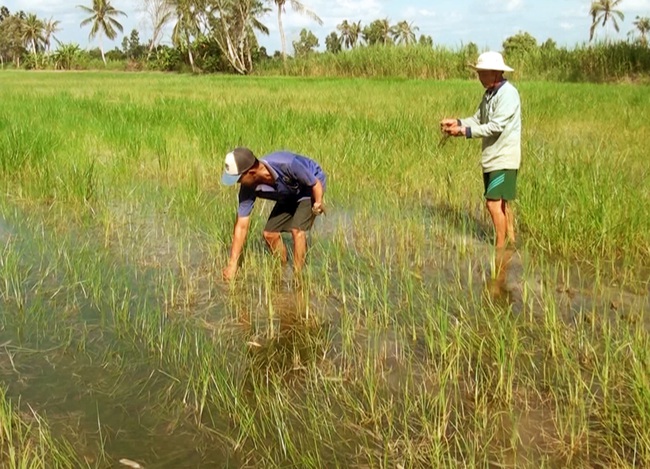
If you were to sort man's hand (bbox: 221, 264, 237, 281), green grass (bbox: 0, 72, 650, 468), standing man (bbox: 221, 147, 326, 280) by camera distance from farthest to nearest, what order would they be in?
man's hand (bbox: 221, 264, 237, 281)
standing man (bbox: 221, 147, 326, 280)
green grass (bbox: 0, 72, 650, 468)

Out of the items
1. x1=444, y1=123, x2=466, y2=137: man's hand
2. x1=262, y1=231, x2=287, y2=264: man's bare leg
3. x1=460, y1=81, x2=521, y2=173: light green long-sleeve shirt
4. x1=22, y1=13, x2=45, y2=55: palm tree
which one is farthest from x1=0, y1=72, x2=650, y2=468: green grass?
x1=22, y1=13, x2=45, y2=55: palm tree

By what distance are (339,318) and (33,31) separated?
58.5 metres

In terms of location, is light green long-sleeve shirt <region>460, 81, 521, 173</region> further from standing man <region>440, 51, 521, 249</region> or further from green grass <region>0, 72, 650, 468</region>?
green grass <region>0, 72, 650, 468</region>

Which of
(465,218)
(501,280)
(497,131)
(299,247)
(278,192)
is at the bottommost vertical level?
(501,280)

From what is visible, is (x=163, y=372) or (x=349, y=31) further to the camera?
(x=349, y=31)

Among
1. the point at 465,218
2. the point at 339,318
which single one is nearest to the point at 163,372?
the point at 339,318

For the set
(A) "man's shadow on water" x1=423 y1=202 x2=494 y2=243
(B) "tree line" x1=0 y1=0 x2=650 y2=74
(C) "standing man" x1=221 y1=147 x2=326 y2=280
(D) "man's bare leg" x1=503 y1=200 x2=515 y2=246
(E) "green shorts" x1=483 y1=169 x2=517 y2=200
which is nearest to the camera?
(C) "standing man" x1=221 y1=147 x2=326 y2=280

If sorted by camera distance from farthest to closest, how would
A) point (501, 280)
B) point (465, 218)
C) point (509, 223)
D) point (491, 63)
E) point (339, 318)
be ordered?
point (465, 218), point (509, 223), point (491, 63), point (501, 280), point (339, 318)

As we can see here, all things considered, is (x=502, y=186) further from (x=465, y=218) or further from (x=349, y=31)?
(x=349, y=31)

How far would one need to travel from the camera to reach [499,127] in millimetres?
4109

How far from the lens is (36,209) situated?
5.16m

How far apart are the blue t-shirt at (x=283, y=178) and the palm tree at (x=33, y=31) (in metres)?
55.8

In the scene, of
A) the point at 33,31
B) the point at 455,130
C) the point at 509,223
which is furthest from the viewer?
the point at 33,31

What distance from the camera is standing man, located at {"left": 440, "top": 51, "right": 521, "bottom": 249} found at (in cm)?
407
